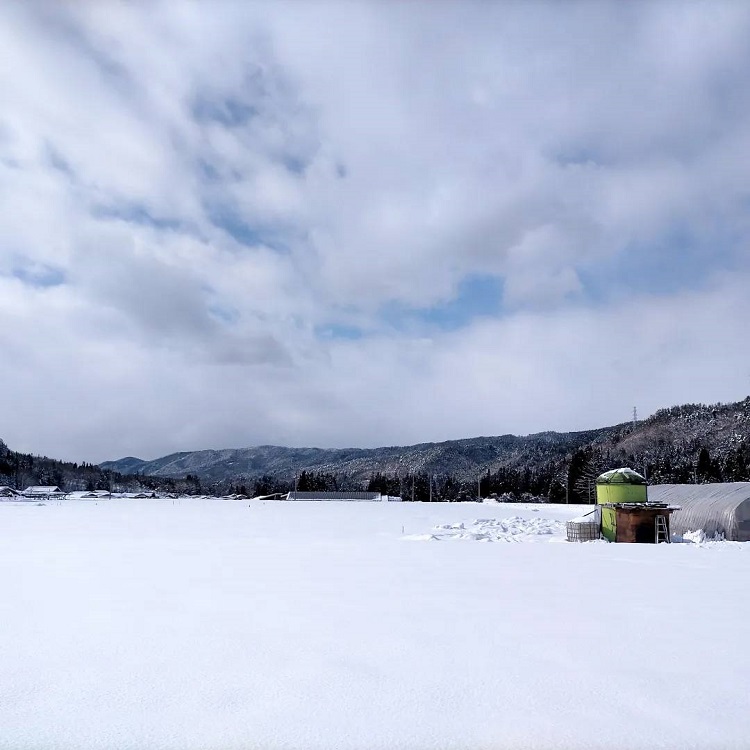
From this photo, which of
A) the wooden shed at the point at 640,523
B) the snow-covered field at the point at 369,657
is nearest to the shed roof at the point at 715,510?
the wooden shed at the point at 640,523

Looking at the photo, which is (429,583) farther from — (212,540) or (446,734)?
(212,540)

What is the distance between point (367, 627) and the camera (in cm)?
1028

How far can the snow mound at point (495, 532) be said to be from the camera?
28.6m

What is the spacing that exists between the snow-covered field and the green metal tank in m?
15.1

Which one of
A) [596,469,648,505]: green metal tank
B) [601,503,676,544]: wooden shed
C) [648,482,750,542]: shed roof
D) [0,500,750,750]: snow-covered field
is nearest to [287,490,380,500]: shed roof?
[648,482,750,542]: shed roof

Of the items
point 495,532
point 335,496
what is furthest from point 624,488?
point 335,496

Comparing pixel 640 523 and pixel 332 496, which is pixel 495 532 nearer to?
pixel 640 523

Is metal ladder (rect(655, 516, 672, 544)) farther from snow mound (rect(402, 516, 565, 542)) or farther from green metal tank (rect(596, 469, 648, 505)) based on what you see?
snow mound (rect(402, 516, 565, 542))

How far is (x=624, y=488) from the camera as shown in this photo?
3198 cm

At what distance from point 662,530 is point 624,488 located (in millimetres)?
2905

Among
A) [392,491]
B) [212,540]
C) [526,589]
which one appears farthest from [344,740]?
[392,491]

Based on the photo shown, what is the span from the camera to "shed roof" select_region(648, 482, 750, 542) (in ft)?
97.3

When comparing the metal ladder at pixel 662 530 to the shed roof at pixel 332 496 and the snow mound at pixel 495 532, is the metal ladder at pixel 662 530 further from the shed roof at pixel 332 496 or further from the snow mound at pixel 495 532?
the shed roof at pixel 332 496

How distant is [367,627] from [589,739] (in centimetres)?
493
